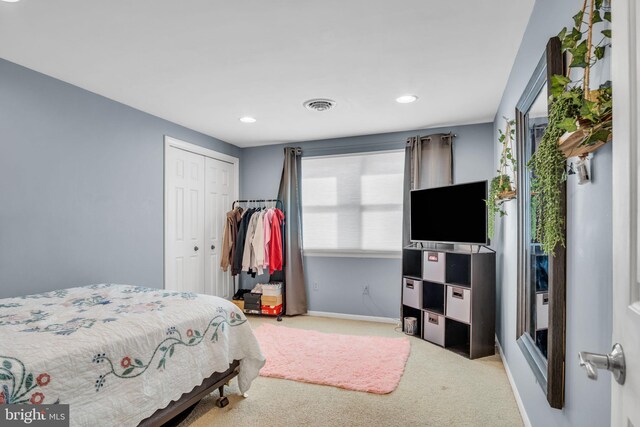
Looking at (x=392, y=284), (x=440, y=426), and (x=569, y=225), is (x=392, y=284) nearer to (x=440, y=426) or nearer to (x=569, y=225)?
(x=440, y=426)

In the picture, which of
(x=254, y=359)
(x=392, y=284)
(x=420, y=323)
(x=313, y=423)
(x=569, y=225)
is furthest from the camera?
(x=392, y=284)

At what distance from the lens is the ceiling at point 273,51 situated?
1921mm

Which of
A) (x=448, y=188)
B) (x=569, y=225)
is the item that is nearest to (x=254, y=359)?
(x=569, y=225)

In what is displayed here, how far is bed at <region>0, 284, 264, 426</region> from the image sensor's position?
1445 mm

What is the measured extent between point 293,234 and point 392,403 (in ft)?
8.83

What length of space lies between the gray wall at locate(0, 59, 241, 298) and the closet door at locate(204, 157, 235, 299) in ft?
2.83

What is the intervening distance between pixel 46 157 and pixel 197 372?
206cm

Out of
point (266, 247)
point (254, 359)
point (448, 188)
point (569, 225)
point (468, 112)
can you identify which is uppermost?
point (468, 112)

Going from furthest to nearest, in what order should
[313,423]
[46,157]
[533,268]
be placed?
[46,157] → [313,423] → [533,268]

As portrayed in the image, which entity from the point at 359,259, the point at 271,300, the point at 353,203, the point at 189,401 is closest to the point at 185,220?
the point at 271,300

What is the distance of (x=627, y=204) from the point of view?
671 millimetres

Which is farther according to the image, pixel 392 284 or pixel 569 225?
pixel 392 284

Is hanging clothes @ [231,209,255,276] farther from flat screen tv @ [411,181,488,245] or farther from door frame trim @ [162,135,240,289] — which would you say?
flat screen tv @ [411,181,488,245]

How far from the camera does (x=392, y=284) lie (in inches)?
172
